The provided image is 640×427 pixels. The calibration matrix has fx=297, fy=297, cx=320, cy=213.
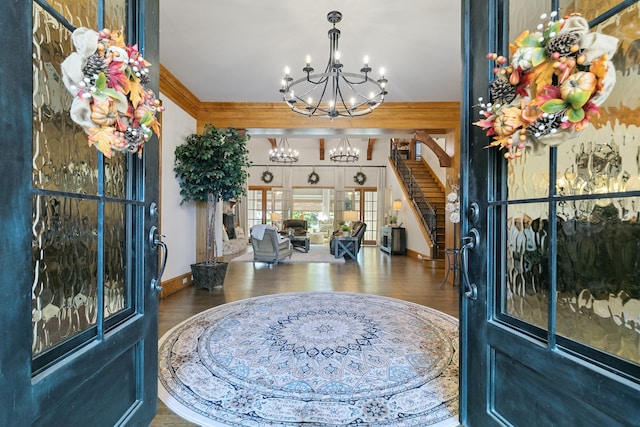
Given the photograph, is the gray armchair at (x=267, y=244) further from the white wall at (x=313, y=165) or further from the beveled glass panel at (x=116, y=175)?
the white wall at (x=313, y=165)

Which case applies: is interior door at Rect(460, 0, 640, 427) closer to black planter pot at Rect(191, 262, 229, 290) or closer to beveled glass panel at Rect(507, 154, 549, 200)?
beveled glass panel at Rect(507, 154, 549, 200)

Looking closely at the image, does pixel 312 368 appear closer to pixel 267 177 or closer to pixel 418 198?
pixel 418 198

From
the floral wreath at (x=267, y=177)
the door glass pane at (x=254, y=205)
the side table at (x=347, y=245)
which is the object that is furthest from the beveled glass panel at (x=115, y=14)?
the door glass pane at (x=254, y=205)

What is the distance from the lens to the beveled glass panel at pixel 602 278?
826 mm

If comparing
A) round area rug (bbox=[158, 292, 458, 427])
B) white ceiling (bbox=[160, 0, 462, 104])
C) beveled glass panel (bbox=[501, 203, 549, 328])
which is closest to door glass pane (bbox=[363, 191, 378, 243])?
white ceiling (bbox=[160, 0, 462, 104])

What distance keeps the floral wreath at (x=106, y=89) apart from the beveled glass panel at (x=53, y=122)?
0.08m

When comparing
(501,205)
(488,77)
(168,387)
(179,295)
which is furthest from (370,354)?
(179,295)

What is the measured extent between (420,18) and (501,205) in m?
2.45

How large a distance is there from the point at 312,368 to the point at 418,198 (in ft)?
24.4

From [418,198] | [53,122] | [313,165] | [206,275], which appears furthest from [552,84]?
[313,165]

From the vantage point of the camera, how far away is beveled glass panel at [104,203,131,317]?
1.20 meters

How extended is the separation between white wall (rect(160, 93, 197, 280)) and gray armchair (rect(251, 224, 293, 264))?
1913mm

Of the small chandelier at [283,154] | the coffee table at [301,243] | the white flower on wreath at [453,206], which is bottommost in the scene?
the coffee table at [301,243]

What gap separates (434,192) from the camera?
360 inches
